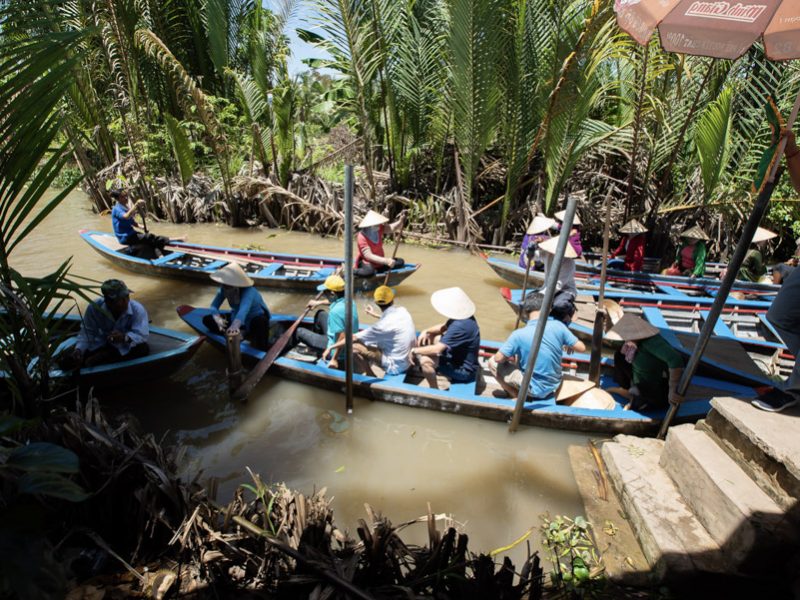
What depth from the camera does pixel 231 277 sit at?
5.22 meters

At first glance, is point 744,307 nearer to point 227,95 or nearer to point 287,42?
point 287,42

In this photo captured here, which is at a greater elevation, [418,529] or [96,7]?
[96,7]

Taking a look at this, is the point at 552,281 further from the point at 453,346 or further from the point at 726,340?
the point at 726,340

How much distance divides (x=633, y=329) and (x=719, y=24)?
2485 millimetres

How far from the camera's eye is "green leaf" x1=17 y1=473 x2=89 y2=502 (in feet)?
4.57

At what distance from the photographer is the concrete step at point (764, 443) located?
104 inches

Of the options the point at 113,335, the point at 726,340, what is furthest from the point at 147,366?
the point at 726,340

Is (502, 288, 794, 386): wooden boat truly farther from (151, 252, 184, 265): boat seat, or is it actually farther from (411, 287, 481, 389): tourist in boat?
(151, 252, 184, 265): boat seat

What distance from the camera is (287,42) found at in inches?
488

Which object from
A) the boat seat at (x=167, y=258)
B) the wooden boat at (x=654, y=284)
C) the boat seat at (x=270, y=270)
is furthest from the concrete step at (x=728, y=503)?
the boat seat at (x=167, y=258)

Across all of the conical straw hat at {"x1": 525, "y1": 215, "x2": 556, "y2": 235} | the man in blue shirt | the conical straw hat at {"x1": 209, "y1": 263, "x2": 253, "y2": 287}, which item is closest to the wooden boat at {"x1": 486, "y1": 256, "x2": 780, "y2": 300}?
the conical straw hat at {"x1": 525, "y1": 215, "x2": 556, "y2": 235}

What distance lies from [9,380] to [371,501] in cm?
272

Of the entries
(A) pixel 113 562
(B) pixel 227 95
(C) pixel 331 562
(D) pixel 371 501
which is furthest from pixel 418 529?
(B) pixel 227 95

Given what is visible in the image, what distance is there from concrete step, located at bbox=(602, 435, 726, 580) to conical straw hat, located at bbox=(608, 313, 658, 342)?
95cm
